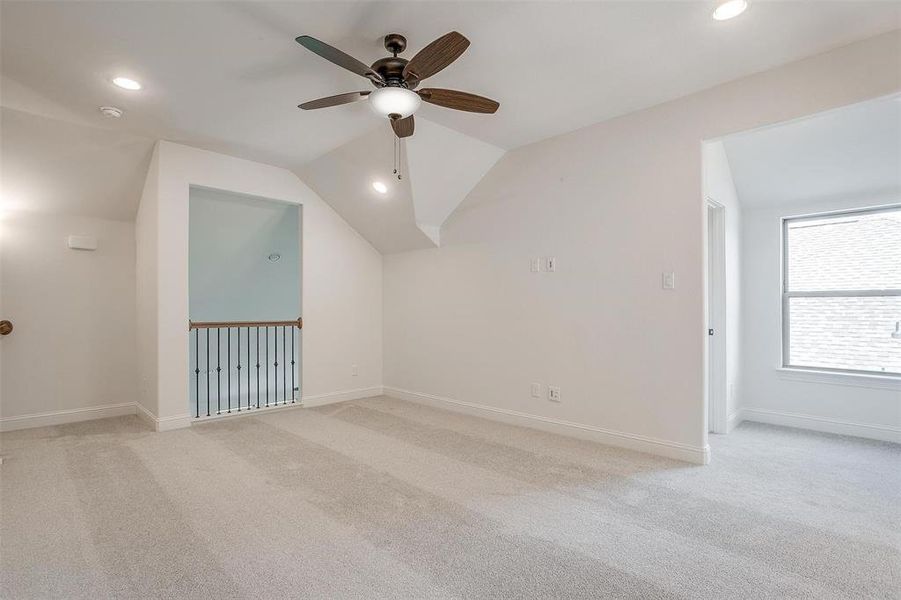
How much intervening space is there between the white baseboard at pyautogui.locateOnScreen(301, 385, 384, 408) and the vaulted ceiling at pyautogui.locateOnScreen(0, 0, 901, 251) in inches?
113

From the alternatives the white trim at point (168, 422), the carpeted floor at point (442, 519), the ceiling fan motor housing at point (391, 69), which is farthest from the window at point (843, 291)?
the white trim at point (168, 422)

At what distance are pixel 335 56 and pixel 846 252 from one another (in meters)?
4.74

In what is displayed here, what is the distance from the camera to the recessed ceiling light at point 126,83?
297 cm

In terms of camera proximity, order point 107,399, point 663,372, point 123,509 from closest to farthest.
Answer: point 123,509 < point 663,372 < point 107,399

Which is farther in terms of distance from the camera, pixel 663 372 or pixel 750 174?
pixel 750 174

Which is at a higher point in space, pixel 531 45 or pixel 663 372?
pixel 531 45

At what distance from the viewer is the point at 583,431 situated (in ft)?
12.5

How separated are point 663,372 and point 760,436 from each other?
1.47 metres

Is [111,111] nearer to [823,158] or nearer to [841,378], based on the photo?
[823,158]

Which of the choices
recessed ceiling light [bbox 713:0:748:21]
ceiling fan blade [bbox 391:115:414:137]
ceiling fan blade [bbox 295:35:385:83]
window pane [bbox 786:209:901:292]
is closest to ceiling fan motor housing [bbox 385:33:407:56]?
ceiling fan blade [bbox 295:35:385:83]

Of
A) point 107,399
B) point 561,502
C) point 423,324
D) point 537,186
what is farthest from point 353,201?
point 561,502

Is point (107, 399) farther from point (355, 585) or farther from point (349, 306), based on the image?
point (355, 585)

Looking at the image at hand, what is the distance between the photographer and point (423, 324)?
5348 millimetres

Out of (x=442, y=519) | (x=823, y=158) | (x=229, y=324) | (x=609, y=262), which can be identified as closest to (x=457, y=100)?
(x=609, y=262)
